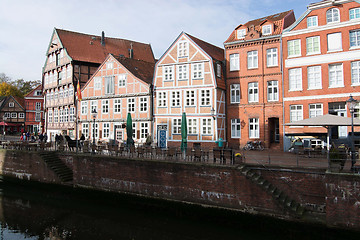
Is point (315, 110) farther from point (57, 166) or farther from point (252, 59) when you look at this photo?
point (57, 166)

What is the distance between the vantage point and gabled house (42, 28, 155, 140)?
122ft

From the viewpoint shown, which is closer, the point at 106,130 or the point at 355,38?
the point at 355,38

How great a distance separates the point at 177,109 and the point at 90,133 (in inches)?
447

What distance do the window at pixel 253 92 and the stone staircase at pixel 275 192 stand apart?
12591 mm

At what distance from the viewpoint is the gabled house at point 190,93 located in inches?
1029

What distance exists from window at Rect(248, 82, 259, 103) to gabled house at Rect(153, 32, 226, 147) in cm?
233

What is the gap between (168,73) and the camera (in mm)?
28188

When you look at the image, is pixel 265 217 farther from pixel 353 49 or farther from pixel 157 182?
pixel 353 49

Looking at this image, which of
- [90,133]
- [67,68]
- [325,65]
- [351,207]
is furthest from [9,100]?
[351,207]

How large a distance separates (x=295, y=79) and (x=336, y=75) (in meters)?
2.88

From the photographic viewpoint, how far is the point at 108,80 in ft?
105

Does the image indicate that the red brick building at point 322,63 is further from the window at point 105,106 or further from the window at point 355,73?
the window at point 105,106

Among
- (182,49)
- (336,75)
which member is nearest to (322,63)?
(336,75)

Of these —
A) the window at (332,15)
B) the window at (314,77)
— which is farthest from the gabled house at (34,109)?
the window at (332,15)
